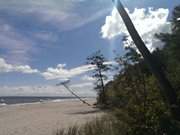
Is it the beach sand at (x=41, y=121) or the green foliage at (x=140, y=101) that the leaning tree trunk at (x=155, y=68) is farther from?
the beach sand at (x=41, y=121)

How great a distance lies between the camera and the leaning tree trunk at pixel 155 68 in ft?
29.8

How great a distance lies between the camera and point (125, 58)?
1049 centimetres

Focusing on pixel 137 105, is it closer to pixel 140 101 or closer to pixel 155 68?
pixel 140 101

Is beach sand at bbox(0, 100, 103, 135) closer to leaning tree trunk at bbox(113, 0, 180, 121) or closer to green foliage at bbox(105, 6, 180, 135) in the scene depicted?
green foliage at bbox(105, 6, 180, 135)

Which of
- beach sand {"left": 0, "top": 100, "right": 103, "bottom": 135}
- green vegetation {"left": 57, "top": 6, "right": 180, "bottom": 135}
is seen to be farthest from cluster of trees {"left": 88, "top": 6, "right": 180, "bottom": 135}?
beach sand {"left": 0, "top": 100, "right": 103, "bottom": 135}

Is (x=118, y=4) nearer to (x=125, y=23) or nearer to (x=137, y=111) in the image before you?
(x=125, y=23)

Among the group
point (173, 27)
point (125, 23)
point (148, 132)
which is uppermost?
point (173, 27)

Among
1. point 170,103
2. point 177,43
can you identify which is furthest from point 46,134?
point 170,103

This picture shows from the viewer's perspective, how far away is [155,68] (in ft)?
30.6

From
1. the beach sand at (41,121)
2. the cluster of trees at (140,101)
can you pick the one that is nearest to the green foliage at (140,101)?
the cluster of trees at (140,101)

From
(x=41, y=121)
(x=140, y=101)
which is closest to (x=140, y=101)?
(x=140, y=101)

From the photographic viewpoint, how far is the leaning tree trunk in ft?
29.8

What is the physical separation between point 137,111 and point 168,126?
0.92 m

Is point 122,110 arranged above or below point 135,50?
below
